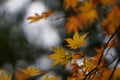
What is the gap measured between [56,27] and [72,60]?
10.5 feet

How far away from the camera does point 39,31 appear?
195 inches

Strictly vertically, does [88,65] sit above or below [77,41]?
below

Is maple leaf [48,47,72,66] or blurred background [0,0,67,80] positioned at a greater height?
blurred background [0,0,67,80]

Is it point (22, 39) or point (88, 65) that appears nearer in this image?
point (88, 65)

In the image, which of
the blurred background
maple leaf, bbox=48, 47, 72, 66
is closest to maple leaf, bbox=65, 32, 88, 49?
maple leaf, bbox=48, 47, 72, 66

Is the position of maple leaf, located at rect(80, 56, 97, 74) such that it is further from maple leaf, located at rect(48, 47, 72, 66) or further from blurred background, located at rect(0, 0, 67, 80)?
blurred background, located at rect(0, 0, 67, 80)

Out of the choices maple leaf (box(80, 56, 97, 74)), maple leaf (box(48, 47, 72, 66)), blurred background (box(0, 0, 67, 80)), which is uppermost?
blurred background (box(0, 0, 67, 80))

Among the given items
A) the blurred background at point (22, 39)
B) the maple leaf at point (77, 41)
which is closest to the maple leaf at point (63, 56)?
the maple leaf at point (77, 41)

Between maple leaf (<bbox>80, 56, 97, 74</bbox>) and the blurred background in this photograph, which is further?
the blurred background

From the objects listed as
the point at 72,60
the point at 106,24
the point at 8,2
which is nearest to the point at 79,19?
the point at 106,24

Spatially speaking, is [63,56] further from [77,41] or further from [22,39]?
[22,39]

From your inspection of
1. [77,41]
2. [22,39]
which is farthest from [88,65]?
[22,39]

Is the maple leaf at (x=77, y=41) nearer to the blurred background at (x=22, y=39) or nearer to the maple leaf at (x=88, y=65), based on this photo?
the maple leaf at (x=88, y=65)

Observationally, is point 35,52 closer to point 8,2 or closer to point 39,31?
point 39,31
